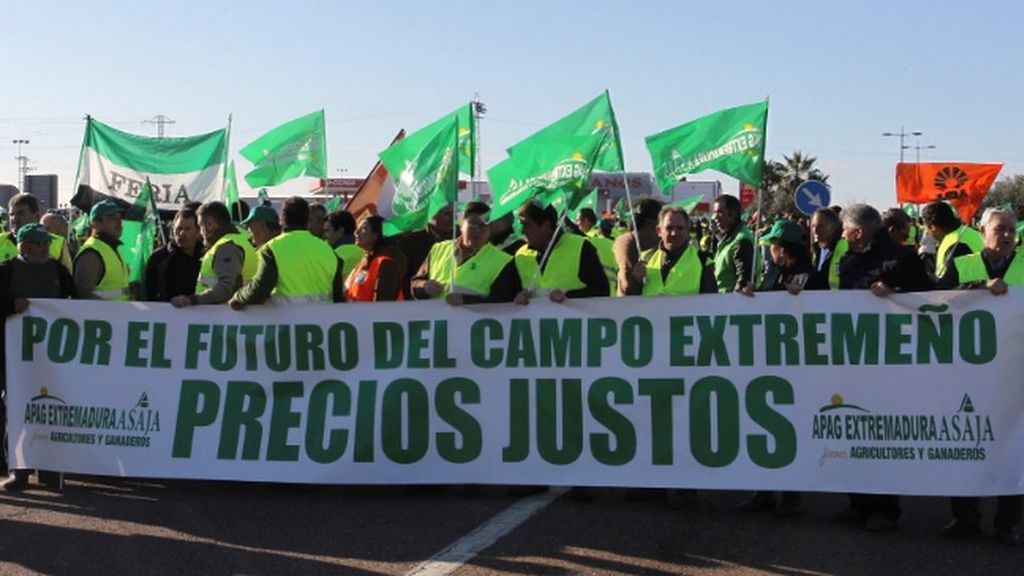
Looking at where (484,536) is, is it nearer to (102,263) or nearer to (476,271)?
(476,271)

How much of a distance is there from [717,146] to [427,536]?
3.56m

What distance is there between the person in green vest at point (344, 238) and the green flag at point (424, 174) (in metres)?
1.61

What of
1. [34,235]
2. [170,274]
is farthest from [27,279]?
[170,274]

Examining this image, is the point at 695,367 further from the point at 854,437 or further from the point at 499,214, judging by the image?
the point at 499,214

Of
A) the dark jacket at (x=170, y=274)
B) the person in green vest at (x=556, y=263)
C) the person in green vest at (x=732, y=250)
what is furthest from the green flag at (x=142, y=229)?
the person in green vest at (x=732, y=250)

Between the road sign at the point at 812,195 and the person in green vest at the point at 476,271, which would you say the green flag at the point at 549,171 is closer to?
the person in green vest at the point at 476,271

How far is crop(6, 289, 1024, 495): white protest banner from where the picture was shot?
23.5 ft

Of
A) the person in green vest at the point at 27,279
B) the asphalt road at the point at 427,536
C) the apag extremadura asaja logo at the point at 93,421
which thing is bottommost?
the asphalt road at the point at 427,536

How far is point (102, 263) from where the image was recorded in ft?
29.5

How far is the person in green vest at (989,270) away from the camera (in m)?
7.05

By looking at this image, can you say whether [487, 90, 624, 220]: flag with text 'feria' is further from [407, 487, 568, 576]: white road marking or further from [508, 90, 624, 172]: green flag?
[407, 487, 568, 576]: white road marking

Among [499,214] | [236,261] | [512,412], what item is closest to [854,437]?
[512,412]

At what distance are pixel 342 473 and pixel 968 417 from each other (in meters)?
3.63

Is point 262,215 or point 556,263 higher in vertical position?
point 262,215
